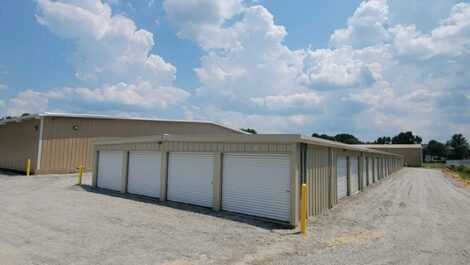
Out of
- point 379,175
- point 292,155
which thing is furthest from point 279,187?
point 379,175

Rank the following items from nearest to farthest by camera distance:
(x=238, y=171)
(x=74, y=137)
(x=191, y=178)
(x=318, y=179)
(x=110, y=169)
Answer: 1. (x=238, y=171)
2. (x=318, y=179)
3. (x=191, y=178)
4. (x=110, y=169)
5. (x=74, y=137)

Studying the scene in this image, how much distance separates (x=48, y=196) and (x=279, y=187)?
889cm

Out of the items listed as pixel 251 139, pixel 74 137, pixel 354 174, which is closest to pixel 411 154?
pixel 354 174

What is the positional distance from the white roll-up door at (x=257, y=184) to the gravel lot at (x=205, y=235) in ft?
1.84

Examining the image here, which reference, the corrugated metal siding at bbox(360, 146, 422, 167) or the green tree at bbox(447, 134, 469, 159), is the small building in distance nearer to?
the corrugated metal siding at bbox(360, 146, 422, 167)

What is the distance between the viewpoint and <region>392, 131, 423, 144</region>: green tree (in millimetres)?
118225

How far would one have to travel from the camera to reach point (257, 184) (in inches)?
389

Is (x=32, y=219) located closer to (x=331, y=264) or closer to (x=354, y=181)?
(x=331, y=264)

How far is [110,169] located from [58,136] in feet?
Result: 25.3

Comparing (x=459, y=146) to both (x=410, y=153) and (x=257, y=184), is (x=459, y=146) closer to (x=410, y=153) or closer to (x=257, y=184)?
(x=410, y=153)

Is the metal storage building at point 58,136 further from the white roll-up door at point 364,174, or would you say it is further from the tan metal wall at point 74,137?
the white roll-up door at point 364,174

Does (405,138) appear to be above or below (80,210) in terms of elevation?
above

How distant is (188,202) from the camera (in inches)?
464

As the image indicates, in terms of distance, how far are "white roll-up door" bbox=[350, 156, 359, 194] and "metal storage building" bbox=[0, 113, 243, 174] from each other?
15.0 m
